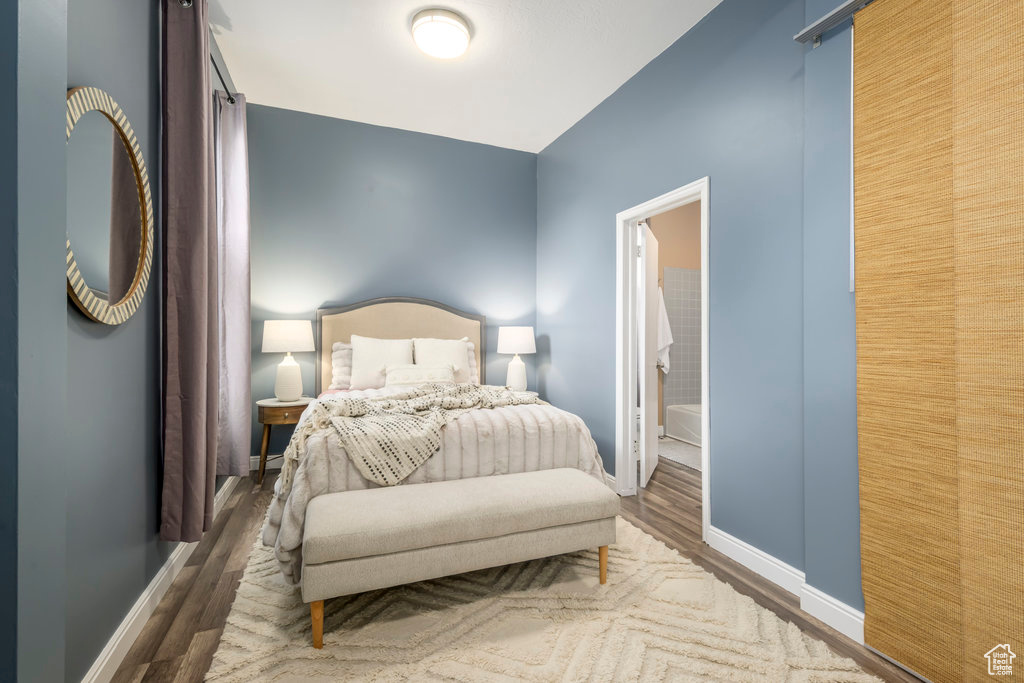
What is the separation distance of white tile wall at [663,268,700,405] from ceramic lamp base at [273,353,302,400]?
3900 millimetres

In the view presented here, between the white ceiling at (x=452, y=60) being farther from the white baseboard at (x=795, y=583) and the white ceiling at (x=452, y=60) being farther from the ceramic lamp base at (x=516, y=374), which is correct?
the white baseboard at (x=795, y=583)

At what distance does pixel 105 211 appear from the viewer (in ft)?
4.98

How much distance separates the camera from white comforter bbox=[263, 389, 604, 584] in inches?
74.8

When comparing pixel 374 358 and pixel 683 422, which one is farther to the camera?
pixel 683 422

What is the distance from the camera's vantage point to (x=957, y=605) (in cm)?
141

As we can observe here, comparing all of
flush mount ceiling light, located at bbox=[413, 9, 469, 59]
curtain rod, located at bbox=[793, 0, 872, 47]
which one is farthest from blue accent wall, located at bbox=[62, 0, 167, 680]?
curtain rod, located at bbox=[793, 0, 872, 47]

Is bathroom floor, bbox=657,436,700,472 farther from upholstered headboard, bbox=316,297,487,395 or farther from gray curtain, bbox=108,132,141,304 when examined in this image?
gray curtain, bbox=108,132,141,304

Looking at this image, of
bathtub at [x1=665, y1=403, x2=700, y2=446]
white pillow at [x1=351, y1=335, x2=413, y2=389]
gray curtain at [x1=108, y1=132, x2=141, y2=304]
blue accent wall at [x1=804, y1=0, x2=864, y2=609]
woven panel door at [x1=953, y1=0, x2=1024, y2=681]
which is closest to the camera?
woven panel door at [x1=953, y1=0, x2=1024, y2=681]

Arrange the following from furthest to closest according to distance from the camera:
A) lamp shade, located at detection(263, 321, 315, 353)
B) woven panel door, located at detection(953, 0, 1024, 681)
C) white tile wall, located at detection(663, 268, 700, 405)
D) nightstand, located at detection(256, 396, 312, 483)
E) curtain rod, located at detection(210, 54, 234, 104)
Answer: white tile wall, located at detection(663, 268, 700, 405) < lamp shade, located at detection(263, 321, 315, 353) < nightstand, located at detection(256, 396, 312, 483) < curtain rod, located at detection(210, 54, 234, 104) < woven panel door, located at detection(953, 0, 1024, 681)

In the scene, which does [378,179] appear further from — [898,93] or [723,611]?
[723,611]

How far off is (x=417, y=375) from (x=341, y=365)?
0.76 m

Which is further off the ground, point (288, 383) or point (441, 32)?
point (441, 32)

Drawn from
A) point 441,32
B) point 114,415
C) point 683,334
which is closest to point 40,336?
point 114,415

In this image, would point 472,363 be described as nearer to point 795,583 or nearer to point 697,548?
point 697,548
